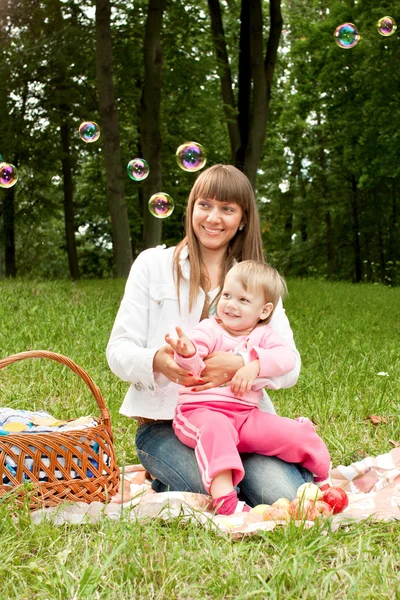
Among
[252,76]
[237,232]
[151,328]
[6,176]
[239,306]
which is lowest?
[151,328]

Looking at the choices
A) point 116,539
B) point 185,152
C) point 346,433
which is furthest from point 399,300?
point 116,539

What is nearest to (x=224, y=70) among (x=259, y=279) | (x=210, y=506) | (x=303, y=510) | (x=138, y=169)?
(x=138, y=169)

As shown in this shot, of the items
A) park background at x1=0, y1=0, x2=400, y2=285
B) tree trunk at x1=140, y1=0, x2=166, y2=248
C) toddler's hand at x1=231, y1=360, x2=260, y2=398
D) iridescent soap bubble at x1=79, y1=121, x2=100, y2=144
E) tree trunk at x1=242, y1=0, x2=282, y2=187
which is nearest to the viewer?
toddler's hand at x1=231, y1=360, x2=260, y2=398

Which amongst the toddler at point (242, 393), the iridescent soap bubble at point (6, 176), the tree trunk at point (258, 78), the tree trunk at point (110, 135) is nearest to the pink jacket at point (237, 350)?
the toddler at point (242, 393)

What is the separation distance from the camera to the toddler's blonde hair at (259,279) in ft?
10.5

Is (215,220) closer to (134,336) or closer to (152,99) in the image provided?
(134,336)

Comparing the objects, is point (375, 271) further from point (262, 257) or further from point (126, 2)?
point (262, 257)

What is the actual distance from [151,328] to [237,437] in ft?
2.41

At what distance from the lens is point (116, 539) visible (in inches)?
96.5

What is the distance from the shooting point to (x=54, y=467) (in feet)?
9.52

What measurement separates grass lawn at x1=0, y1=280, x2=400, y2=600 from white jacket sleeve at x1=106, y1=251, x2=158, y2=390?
2.39ft

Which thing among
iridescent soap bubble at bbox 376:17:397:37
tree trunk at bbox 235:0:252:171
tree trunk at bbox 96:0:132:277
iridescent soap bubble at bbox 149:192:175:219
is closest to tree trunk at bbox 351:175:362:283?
tree trunk at bbox 235:0:252:171

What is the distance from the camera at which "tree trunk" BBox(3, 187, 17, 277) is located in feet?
65.3

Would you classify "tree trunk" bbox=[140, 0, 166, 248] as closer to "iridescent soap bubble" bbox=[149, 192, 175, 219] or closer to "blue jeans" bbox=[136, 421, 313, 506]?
"iridescent soap bubble" bbox=[149, 192, 175, 219]
